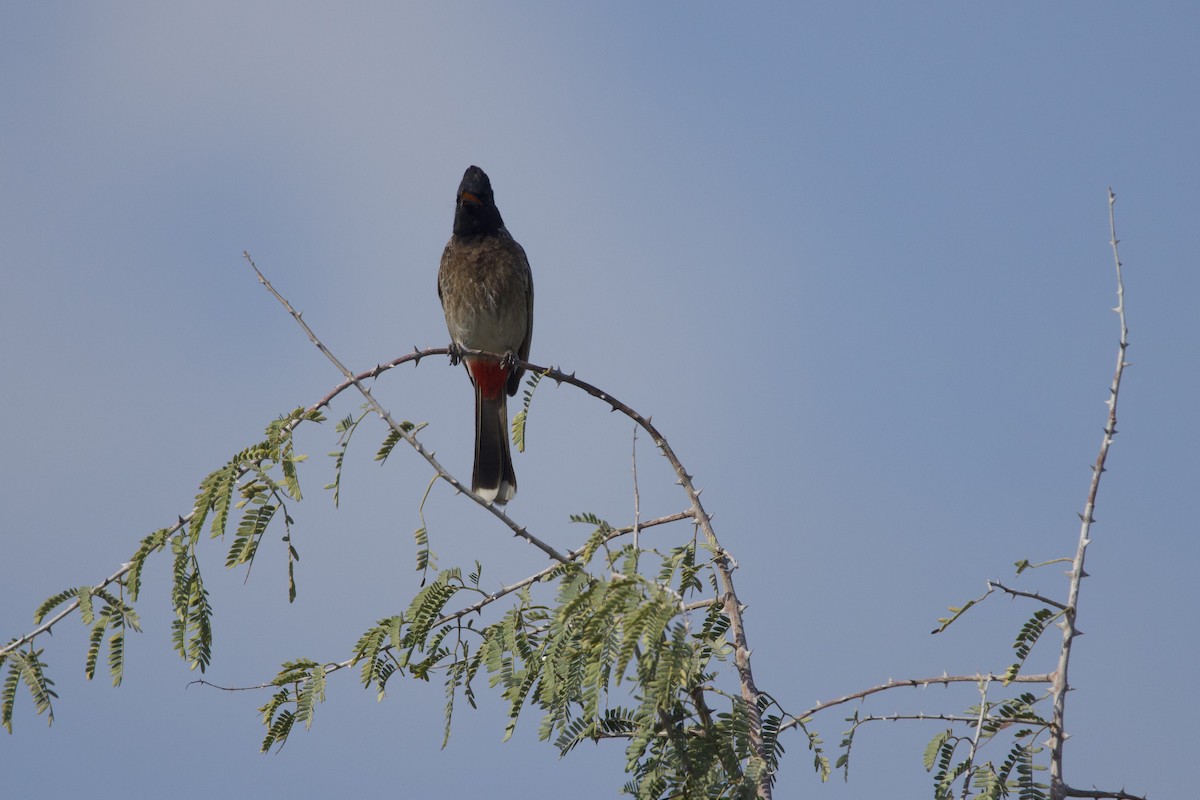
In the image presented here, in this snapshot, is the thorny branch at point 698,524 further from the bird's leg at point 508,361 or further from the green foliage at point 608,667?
the bird's leg at point 508,361

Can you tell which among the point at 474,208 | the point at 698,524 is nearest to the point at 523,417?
the point at 698,524

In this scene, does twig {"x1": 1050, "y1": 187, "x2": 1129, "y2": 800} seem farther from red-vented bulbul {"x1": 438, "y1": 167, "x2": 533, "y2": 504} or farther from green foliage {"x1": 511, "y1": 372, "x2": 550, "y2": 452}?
red-vented bulbul {"x1": 438, "y1": 167, "x2": 533, "y2": 504}

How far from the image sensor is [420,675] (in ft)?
10.1

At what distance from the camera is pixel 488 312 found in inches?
251

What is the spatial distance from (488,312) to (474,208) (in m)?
0.69

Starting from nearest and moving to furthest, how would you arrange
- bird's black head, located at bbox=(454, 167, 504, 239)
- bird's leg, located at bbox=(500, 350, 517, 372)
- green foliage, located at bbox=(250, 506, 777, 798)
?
green foliage, located at bbox=(250, 506, 777, 798) → bird's leg, located at bbox=(500, 350, 517, 372) → bird's black head, located at bbox=(454, 167, 504, 239)

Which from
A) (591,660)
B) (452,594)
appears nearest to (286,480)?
(452,594)

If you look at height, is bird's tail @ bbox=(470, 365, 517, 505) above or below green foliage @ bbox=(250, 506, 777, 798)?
above

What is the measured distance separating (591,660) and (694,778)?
36cm

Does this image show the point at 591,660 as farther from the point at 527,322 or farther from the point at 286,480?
the point at 527,322

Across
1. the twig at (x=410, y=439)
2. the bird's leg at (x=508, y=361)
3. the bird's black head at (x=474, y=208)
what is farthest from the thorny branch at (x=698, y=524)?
the bird's black head at (x=474, y=208)

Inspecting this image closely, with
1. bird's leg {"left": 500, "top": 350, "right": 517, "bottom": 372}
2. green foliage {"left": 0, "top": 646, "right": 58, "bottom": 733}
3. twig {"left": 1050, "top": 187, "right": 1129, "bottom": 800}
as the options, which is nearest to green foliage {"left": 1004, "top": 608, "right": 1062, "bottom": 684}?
twig {"left": 1050, "top": 187, "right": 1129, "bottom": 800}

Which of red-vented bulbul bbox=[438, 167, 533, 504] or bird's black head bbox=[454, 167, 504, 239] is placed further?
bird's black head bbox=[454, 167, 504, 239]

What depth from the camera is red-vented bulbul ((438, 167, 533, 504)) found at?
6324mm
